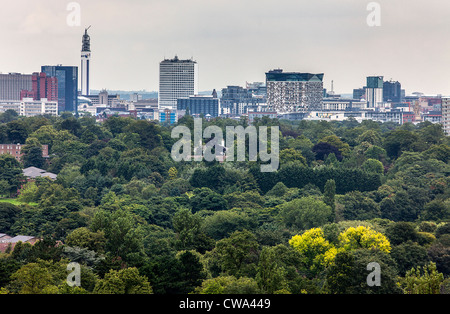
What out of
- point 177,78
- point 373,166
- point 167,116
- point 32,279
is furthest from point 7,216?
point 177,78

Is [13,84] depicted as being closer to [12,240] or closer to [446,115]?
[446,115]

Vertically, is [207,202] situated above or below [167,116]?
below

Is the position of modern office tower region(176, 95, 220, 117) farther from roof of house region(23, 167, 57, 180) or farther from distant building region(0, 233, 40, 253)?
distant building region(0, 233, 40, 253)

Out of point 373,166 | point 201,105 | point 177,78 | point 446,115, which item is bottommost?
point 373,166

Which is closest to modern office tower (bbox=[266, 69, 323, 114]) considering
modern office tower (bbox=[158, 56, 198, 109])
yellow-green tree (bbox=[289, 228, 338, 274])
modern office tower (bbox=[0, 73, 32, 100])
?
modern office tower (bbox=[158, 56, 198, 109])

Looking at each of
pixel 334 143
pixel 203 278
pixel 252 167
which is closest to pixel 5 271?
pixel 203 278
